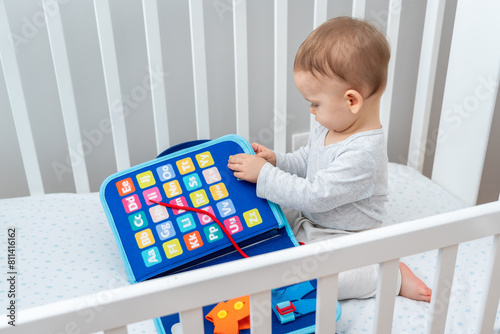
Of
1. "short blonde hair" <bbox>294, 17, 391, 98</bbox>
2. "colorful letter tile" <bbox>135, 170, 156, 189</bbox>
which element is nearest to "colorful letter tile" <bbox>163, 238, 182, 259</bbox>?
"colorful letter tile" <bbox>135, 170, 156, 189</bbox>

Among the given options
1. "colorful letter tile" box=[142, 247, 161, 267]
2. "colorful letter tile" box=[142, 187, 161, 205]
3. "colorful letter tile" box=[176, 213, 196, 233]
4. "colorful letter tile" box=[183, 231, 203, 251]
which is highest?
"colorful letter tile" box=[142, 187, 161, 205]

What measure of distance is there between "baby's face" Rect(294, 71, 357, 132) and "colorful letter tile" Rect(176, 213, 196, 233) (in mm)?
261

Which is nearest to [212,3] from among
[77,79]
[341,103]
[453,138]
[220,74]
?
[220,74]

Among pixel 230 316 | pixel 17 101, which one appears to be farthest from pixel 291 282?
pixel 17 101

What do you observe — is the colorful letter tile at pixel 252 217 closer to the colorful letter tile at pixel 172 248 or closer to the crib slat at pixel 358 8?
the colorful letter tile at pixel 172 248

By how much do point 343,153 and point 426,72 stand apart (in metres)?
0.39

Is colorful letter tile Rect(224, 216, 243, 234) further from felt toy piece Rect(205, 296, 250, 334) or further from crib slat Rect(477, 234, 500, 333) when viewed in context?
crib slat Rect(477, 234, 500, 333)

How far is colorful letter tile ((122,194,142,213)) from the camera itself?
79cm

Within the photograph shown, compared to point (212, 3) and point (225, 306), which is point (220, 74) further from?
point (225, 306)

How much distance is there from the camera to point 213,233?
0.77 metres

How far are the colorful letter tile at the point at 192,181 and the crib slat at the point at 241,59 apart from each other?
0.24 metres

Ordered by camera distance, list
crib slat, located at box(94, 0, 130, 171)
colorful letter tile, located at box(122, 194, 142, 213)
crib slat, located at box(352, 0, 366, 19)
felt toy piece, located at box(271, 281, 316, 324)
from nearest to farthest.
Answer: felt toy piece, located at box(271, 281, 316, 324)
colorful letter tile, located at box(122, 194, 142, 213)
crib slat, located at box(94, 0, 130, 171)
crib slat, located at box(352, 0, 366, 19)

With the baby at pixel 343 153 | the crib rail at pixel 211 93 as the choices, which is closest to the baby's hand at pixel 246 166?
the baby at pixel 343 153

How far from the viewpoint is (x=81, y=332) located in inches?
18.0
